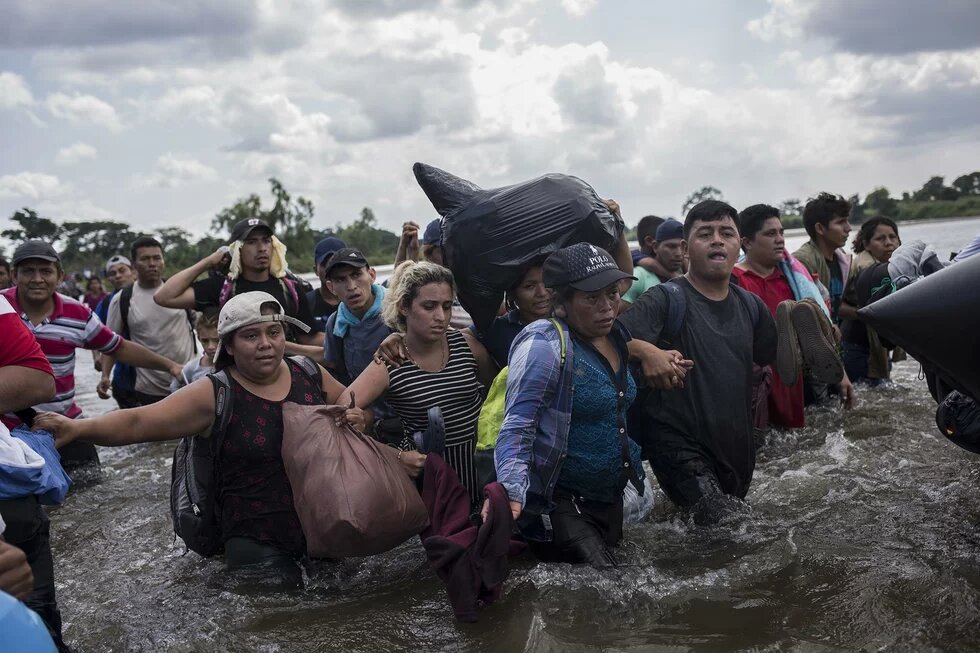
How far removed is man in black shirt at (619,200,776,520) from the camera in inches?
167

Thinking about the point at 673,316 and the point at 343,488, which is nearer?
the point at 343,488

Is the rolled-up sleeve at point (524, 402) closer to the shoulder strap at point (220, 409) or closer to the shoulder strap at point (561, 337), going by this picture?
the shoulder strap at point (561, 337)

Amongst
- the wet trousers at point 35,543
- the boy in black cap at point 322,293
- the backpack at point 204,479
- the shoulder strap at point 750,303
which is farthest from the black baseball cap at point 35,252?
the shoulder strap at point 750,303

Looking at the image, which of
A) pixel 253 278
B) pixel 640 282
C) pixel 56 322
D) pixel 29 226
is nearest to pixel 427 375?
pixel 253 278

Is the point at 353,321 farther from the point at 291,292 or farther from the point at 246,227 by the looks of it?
the point at 246,227

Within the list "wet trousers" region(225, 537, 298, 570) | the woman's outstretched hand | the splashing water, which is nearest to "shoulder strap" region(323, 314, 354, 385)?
the splashing water

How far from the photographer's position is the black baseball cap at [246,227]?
19.7ft

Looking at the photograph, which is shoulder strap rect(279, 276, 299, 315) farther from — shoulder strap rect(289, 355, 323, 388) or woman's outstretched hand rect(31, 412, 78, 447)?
woman's outstretched hand rect(31, 412, 78, 447)

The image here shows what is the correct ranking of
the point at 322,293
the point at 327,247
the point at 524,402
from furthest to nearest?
the point at 322,293, the point at 327,247, the point at 524,402

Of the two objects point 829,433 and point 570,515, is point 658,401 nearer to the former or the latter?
point 570,515

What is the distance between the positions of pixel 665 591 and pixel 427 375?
1.40m

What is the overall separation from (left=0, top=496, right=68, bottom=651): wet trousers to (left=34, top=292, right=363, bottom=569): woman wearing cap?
0.64m

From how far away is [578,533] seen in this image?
3801 mm

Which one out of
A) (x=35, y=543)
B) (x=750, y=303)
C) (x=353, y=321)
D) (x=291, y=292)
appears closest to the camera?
(x=35, y=543)
